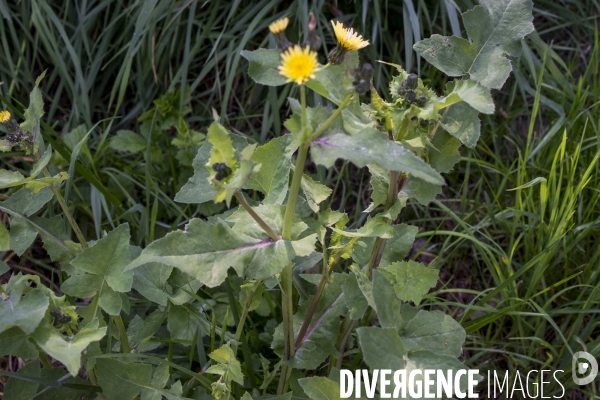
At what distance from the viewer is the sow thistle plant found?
1.38 metres

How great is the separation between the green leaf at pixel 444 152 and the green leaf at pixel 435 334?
0.42 meters

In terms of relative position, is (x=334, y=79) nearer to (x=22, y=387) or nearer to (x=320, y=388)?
(x=320, y=388)

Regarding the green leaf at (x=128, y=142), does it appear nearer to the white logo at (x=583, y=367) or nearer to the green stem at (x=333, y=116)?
the green stem at (x=333, y=116)

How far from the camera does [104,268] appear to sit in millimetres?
1736

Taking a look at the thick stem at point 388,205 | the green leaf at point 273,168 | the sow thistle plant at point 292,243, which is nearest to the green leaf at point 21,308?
the sow thistle plant at point 292,243

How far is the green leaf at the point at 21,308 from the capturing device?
1391mm

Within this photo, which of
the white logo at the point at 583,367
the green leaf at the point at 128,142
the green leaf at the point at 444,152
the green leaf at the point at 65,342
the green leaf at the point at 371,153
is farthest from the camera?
the green leaf at the point at 128,142

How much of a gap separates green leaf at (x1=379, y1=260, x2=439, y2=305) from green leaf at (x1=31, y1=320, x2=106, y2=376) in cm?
81

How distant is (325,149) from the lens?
1.33 m

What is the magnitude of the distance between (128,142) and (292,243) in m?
1.64

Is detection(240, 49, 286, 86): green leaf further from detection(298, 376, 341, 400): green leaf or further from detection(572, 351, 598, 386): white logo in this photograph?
detection(572, 351, 598, 386): white logo

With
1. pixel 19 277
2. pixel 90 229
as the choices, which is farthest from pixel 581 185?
pixel 90 229

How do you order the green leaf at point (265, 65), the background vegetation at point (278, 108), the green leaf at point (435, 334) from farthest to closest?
the background vegetation at point (278, 108), the green leaf at point (435, 334), the green leaf at point (265, 65)

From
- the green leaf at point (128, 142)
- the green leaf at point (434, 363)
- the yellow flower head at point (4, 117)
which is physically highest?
the green leaf at point (128, 142)
